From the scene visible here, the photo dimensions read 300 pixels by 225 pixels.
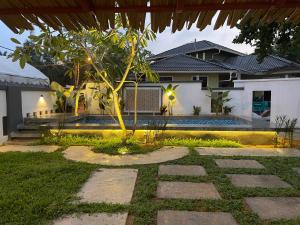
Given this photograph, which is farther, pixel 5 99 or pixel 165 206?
pixel 5 99

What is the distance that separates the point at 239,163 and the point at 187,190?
2518mm

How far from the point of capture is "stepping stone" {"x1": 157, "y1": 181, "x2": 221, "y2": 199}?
4.94 m

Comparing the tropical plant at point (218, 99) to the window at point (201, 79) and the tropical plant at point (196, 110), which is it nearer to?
the tropical plant at point (196, 110)

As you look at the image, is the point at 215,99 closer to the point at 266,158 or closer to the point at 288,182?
the point at 266,158

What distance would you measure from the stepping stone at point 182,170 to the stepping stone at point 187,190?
2.25ft

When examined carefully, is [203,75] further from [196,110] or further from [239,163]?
[239,163]

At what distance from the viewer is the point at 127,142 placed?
962 centimetres

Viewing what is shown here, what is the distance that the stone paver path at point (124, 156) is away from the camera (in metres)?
7.45

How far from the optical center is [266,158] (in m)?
7.79

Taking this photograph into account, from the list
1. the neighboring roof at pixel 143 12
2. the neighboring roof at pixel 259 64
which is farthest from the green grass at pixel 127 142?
the neighboring roof at pixel 259 64

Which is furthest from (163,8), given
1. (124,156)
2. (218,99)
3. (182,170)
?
(218,99)

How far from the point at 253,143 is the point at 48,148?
6.49 metres

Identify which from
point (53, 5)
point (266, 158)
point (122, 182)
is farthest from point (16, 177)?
point (266, 158)

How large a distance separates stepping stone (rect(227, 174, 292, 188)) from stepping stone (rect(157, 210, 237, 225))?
1577mm
